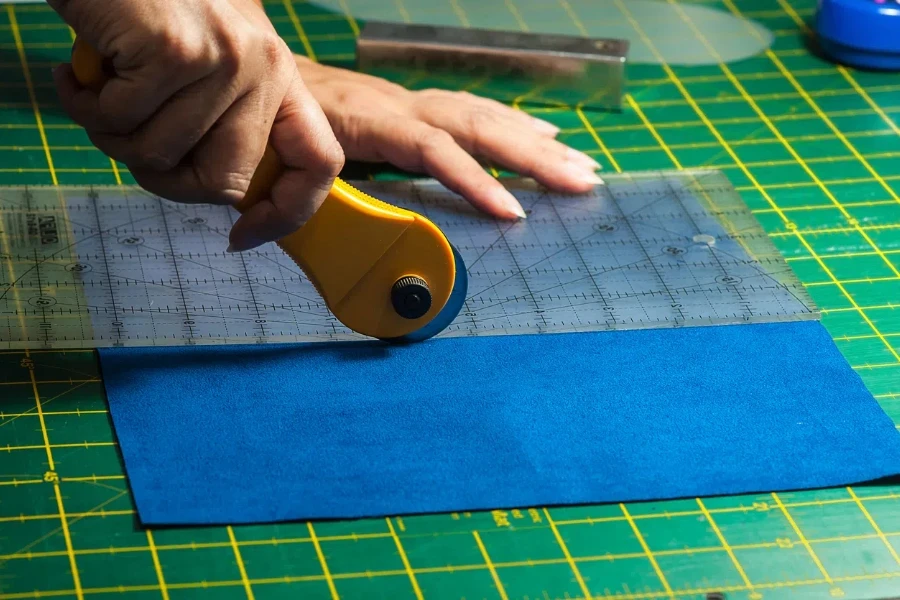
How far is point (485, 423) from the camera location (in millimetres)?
1373

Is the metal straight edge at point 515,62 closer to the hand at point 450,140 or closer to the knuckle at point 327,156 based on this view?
the hand at point 450,140

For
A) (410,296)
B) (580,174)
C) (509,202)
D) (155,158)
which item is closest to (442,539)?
(410,296)

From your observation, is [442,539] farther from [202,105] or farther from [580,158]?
[580,158]

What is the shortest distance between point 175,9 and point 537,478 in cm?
61

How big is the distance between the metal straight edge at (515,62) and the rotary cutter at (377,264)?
2.57 feet

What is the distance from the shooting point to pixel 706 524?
1.25 metres

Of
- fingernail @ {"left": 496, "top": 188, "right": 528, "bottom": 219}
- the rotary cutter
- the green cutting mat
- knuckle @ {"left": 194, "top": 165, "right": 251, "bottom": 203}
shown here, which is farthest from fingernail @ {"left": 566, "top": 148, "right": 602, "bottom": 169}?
knuckle @ {"left": 194, "top": 165, "right": 251, "bottom": 203}

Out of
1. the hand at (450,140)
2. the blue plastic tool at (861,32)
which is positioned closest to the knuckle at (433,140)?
the hand at (450,140)

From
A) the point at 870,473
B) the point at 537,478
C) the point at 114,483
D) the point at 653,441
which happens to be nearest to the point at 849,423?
the point at 870,473

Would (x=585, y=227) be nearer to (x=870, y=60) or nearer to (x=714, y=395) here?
(x=714, y=395)

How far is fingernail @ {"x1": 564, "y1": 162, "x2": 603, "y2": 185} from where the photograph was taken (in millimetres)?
1897

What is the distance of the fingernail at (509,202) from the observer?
181 cm

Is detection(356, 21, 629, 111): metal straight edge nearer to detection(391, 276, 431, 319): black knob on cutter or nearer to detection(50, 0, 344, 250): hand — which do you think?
detection(391, 276, 431, 319): black knob on cutter

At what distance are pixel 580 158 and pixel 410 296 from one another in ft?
1.99
